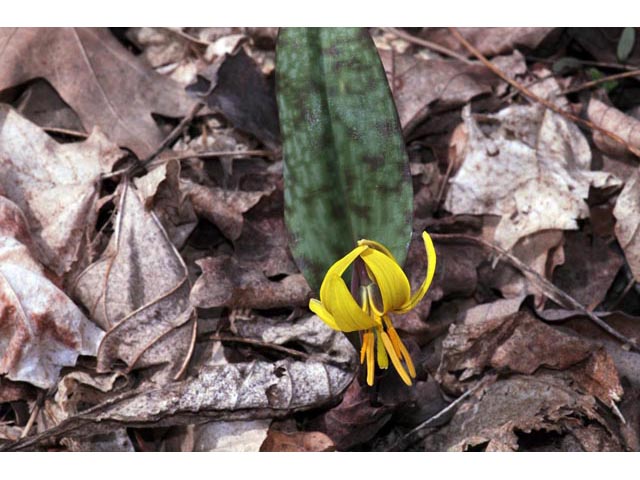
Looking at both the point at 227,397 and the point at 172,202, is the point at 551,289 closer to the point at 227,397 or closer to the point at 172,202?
the point at 227,397

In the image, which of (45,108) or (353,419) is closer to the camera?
(353,419)

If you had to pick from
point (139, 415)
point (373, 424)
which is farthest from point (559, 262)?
point (139, 415)

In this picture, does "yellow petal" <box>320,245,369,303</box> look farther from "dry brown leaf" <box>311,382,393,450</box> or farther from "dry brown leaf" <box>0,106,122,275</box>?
"dry brown leaf" <box>0,106,122,275</box>

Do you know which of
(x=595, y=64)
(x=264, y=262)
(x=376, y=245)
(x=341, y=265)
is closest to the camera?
(x=341, y=265)

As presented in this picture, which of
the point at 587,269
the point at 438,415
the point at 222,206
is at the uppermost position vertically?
the point at 222,206

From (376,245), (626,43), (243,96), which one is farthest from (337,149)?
(626,43)

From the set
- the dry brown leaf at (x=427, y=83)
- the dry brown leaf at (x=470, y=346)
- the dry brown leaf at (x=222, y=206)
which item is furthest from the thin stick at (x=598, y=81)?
the dry brown leaf at (x=222, y=206)
